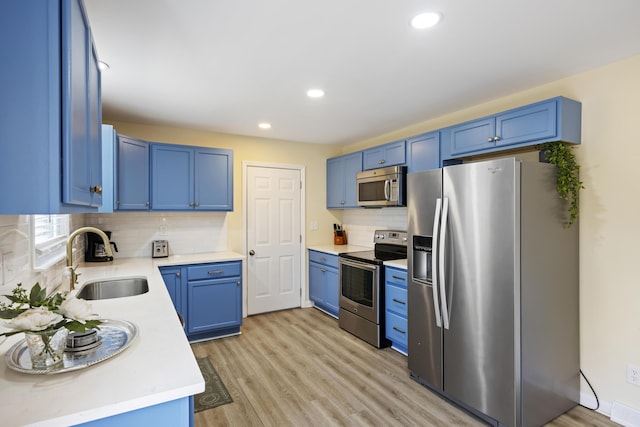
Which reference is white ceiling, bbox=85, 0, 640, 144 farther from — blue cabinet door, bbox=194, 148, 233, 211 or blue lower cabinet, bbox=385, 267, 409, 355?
blue lower cabinet, bbox=385, 267, 409, 355

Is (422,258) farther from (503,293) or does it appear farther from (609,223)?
(609,223)

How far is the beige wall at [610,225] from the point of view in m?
2.22

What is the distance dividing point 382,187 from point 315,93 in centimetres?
140

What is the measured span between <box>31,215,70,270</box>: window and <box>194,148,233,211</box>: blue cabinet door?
1.37 meters

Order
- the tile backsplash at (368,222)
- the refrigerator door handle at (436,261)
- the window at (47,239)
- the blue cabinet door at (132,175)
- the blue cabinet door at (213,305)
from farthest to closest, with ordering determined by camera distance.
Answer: the tile backsplash at (368,222)
the blue cabinet door at (213,305)
the blue cabinet door at (132,175)
the refrigerator door handle at (436,261)
the window at (47,239)

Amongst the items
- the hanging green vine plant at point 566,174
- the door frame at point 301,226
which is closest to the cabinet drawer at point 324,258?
the door frame at point 301,226

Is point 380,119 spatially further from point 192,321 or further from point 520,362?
point 192,321

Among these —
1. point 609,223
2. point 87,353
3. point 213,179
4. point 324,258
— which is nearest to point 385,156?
point 324,258

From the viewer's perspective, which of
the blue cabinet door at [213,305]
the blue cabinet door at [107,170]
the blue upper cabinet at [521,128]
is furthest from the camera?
the blue cabinet door at [213,305]

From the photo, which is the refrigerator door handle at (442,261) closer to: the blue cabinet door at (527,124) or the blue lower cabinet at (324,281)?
the blue cabinet door at (527,124)

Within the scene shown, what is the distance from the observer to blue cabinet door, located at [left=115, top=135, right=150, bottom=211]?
3.41m

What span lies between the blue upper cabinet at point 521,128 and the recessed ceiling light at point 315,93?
1.21 m

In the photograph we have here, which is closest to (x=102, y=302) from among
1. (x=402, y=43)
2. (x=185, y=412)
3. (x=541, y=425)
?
(x=185, y=412)

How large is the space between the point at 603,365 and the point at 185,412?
→ 2.72 metres
